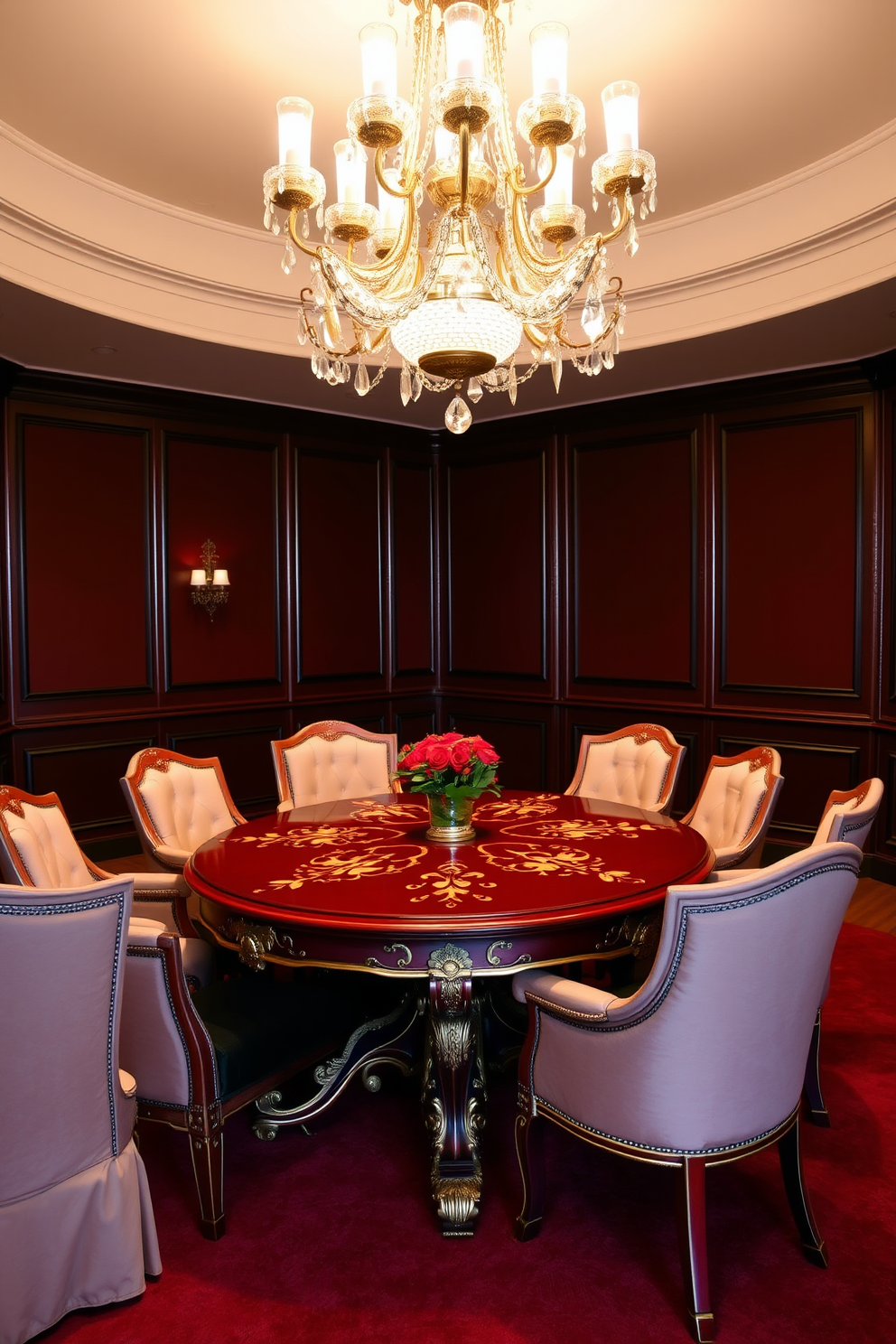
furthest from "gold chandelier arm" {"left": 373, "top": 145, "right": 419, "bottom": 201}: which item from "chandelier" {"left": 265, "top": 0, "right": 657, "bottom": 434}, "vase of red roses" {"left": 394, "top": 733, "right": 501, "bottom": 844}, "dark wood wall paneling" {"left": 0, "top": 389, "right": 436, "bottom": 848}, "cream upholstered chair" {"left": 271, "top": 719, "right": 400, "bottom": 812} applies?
"dark wood wall paneling" {"left": 0, "top": 389, "right": 436, "bottom": 848}

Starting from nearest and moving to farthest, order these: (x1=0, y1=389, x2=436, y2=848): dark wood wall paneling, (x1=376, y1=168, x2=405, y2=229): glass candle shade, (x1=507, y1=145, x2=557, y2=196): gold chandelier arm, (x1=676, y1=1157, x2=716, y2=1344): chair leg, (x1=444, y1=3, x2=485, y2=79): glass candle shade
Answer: (x1=676, y1=1157, x2=716, y2=1344): chair leg, (x1=444, y1=3, x2=485, y2=79): glass candle shade, (x1=507, y1=145, x2=557, y2=196): gold chandelier arm, (x1=376, y1=168, x2=405, y2=229): glass candle shade, (x1=0, y1=389, x2=436, y2=848): dark wood wall paneling

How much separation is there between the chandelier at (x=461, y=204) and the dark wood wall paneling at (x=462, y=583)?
7.62ft

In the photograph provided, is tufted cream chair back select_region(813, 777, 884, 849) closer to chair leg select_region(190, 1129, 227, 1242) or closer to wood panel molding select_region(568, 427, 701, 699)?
chair leg select_region(190, 1129, 227, 1242)

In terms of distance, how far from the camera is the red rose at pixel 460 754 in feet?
7.34

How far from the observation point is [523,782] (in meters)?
5.61

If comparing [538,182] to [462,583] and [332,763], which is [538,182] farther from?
[462,583]

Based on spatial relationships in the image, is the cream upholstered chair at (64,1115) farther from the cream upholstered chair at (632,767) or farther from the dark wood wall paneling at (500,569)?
the dark wood wall paneling at (500,569)

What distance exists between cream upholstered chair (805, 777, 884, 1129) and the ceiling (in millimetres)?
2023

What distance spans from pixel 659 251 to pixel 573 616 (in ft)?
6.73

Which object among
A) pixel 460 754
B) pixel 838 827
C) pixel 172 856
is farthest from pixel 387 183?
pixel 172 856

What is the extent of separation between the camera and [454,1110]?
1870mm

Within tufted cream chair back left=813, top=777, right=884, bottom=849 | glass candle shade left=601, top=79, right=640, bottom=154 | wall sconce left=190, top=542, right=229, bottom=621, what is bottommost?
tufted cream chair back left=813, top=777, right=884, bottom=849

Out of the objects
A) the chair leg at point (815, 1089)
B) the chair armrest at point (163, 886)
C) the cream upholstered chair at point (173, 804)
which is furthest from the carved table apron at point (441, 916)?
the chair leg at point (815, 1089)

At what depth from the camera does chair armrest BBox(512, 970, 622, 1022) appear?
160 cm
